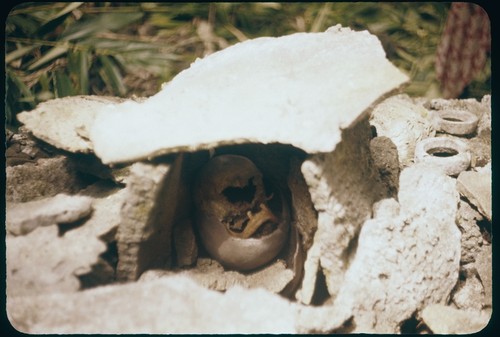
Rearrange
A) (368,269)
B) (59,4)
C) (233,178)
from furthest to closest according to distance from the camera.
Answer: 1. (59,4)
2. (233,178)
3. (368,269)

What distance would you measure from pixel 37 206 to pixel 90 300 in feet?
1.61

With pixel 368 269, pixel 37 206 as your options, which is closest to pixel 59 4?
pixel 37 206

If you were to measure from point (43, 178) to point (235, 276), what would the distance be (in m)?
1.04

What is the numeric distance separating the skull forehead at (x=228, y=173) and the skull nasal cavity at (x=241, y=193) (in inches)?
1.4

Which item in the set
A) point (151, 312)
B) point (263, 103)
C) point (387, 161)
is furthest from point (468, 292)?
point (151, 312)

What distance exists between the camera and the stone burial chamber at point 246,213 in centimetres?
189

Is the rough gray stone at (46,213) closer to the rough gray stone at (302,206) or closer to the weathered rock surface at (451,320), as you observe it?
the rough gray stone at (302,206)

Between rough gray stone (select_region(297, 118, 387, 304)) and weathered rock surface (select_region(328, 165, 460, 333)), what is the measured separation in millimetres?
59

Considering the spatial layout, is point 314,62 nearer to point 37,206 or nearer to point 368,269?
point 368,269

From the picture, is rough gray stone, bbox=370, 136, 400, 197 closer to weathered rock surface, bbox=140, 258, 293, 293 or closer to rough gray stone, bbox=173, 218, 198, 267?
weathered rock surface, bbox=140, 258, 293, 293

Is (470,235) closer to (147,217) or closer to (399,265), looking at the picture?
(399,265)

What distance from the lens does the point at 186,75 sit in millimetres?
2400

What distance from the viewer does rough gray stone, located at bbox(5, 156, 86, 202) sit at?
7.90 ft

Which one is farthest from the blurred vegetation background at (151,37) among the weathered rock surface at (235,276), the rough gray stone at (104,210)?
the weathered rock surface at (235,276)
